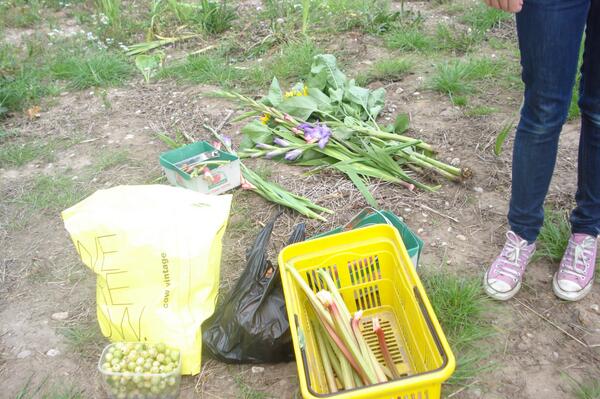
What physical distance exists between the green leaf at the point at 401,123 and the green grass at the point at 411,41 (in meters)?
1.26

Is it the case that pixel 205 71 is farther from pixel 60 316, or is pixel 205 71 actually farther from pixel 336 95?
pixel 60 316

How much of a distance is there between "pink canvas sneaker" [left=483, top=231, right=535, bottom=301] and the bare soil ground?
0.06m

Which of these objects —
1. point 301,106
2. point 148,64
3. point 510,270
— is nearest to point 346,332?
point 510,270

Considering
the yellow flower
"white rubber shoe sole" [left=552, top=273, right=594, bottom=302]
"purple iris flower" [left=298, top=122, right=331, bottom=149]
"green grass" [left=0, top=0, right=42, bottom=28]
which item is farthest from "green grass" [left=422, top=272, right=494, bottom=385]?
"green grass" [left=0, top=0, right=42, bottom=28]

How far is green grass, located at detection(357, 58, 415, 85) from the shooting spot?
3629 mm

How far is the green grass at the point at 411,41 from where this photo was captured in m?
3.99

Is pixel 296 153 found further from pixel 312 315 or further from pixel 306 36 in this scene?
pixel 306 36

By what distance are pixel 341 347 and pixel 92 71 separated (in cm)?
332

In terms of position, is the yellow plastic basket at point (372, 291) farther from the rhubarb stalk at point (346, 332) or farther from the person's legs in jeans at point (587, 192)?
the person's legs in jeans at point (587, 192)

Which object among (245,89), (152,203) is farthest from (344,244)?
(245,89)

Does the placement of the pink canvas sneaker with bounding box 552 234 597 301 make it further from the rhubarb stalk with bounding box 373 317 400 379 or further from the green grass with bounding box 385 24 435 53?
the green grass with bounding box 385 24 435 53

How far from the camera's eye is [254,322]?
1716mm

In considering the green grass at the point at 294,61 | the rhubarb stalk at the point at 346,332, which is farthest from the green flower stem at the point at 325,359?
the green grass at the point at 294,61

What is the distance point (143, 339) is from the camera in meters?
1.77
